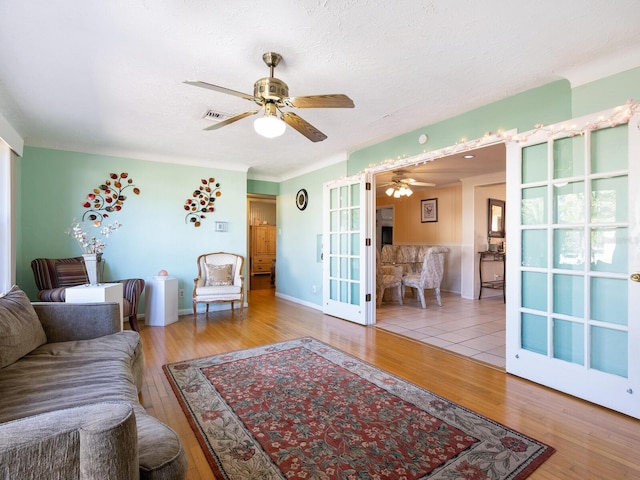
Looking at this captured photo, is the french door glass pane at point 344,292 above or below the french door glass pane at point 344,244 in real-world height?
below

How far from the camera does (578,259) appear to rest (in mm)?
2346

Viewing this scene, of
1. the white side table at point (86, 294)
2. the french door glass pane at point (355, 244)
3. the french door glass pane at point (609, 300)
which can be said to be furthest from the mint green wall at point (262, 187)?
the french door glass pane at point (609, 300)

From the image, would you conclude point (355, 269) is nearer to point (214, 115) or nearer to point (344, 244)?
point (344, 244)

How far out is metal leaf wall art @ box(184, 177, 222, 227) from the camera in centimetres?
502

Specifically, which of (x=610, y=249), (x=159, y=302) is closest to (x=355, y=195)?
(x=610, y=249)

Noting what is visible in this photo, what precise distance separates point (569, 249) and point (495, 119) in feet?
4.19

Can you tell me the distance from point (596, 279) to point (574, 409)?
0.89 metres

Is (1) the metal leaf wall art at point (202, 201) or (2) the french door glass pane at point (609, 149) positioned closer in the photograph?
(2) the french door glass pane at point (609, 149)

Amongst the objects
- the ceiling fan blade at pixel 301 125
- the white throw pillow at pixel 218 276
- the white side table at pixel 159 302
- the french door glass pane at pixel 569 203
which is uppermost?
the ceiling fan blade at pixel 301 125

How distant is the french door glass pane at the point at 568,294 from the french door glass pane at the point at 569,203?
1.40ft

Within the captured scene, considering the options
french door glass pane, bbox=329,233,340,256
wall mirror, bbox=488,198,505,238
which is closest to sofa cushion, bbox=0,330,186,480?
french door glass pane, bbox=329,233,340,256

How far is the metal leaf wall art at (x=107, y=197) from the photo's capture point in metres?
4.35

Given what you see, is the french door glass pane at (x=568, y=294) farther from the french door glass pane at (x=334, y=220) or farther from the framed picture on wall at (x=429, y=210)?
the framed picture on wall at (x=429, y=210)

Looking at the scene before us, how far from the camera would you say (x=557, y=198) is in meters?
2.46
